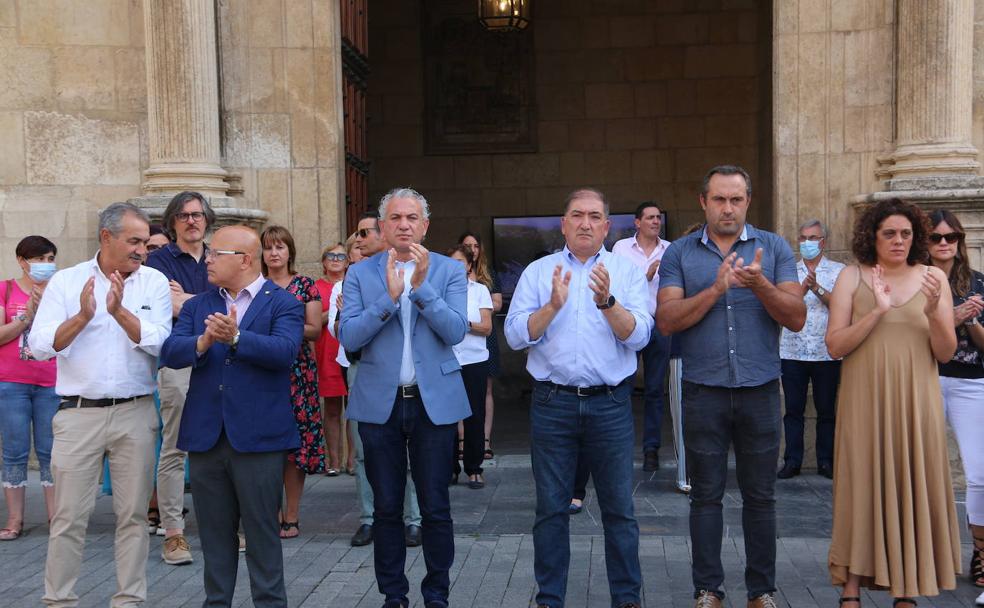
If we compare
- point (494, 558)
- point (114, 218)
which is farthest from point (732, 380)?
point (114, 218)

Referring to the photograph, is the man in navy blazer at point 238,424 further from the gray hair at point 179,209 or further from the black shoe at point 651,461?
the black shoe at point 651,461

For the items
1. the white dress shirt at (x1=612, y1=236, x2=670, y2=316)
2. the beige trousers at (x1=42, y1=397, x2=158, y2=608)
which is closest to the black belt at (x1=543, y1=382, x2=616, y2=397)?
the beige trousers at (x1=42, y1=397, x2=158, y2=608)

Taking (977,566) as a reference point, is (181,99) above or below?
above

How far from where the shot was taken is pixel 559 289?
16.5ft

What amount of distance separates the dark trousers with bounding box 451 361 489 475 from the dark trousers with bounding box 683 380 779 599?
3026mm

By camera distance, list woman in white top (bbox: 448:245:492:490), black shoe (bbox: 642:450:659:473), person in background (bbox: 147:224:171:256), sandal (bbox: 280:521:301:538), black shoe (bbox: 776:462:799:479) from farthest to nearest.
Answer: black shoe (bbox: 642:450:659:473), black shoe (bbox: 776:462:799:479), woman in white top (bbox: 448:245:492:490), person in background (bbox: 147:224:171:256), sandal (bbox: 280:521:301:538)

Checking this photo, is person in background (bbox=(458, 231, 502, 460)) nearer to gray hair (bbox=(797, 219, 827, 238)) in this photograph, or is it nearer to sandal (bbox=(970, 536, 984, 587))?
gray hair (bbox=(797, 219, 827, 238))

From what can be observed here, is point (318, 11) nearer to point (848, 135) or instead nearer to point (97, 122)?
point (97, 122)

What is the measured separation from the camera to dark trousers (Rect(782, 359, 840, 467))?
27.1ft

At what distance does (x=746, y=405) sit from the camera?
17.1 feet

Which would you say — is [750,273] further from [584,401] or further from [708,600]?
[708,600]

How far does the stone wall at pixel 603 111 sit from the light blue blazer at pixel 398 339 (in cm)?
901

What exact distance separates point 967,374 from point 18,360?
19.0 feet

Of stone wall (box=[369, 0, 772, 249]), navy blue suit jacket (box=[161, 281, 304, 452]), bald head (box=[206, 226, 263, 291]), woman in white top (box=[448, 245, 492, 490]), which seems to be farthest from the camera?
stone wall (box=[369, 0, 772, 249])
